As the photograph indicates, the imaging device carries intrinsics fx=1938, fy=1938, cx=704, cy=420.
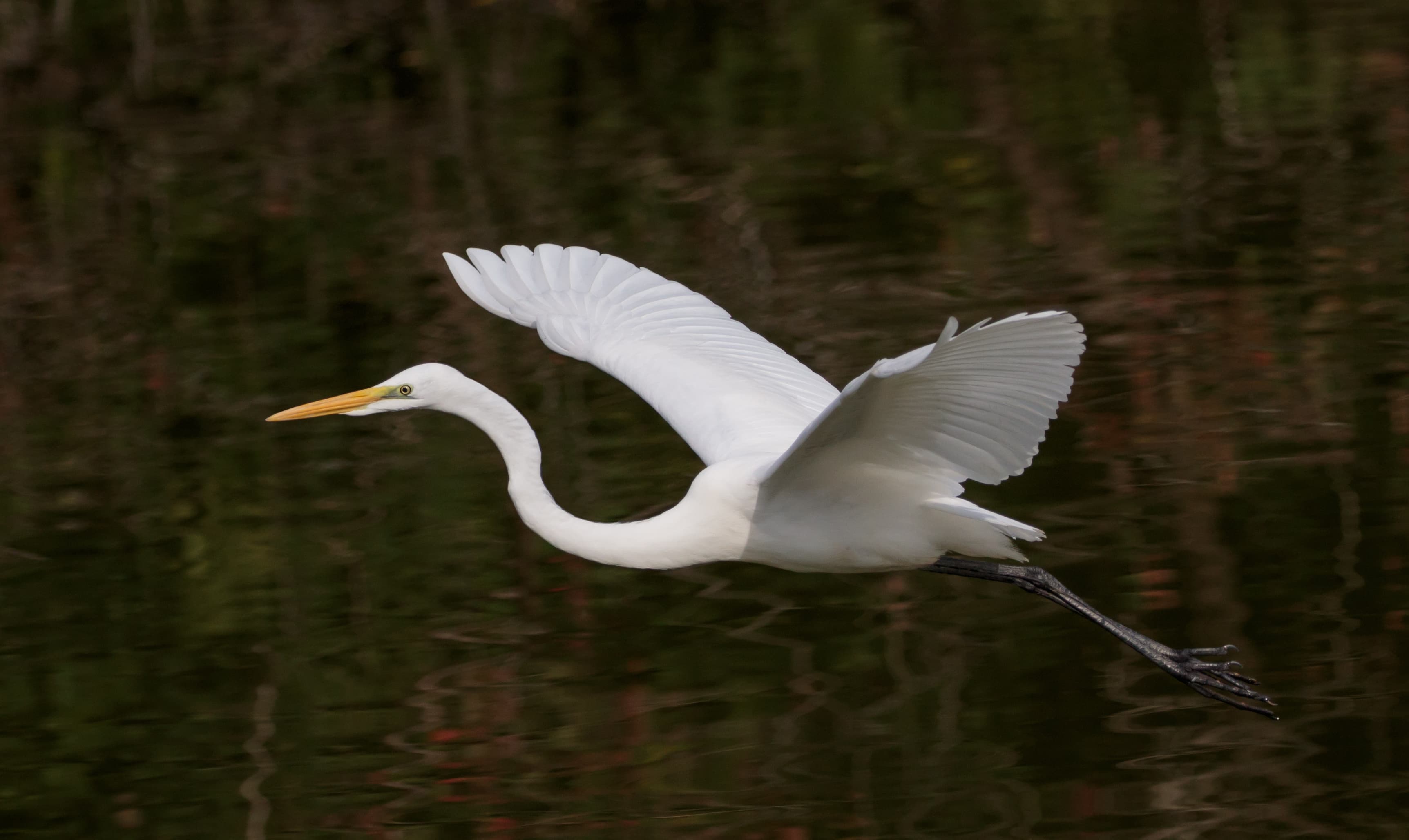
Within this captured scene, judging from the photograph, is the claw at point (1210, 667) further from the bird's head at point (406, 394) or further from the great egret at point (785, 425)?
the bird's head at point (406, 394)

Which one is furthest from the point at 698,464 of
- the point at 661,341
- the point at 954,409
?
the point at 954,409

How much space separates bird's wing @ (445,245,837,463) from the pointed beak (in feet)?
2.08

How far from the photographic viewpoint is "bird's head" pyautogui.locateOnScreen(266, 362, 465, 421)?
16.5ft

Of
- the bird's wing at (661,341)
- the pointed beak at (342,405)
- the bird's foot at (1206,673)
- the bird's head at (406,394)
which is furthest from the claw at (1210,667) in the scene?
the pointed beak at (342,405)

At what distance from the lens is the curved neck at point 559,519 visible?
5062 mm

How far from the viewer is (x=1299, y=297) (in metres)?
9.12

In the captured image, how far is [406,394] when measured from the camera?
5.07 meters

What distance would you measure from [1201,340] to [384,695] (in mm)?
4206

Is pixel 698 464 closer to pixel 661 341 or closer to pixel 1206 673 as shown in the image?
pixel 661 341

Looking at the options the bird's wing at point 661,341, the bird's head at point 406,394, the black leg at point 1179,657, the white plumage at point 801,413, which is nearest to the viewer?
the white plumage at point 801,413

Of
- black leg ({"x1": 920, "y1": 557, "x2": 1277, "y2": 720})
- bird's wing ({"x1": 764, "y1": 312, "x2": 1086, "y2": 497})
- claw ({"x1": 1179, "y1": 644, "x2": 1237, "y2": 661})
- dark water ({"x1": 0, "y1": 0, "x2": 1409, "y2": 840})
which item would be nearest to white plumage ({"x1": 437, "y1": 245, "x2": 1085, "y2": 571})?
bird's wing ({"x1": 764, "y1": 312, "x2": 1086, "y2": 497})

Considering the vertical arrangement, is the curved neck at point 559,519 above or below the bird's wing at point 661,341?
below

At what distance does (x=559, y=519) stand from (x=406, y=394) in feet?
1.70

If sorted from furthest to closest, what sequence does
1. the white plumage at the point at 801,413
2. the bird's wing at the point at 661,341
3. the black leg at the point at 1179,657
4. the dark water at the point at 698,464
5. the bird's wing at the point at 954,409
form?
the dark water at the point at 698,464 < the bird's wing at the point at 661,341 < the black leg at the point at 1179,657 < the white plumage at the point at 801,413 < the bird's wing at the point at 954,409
